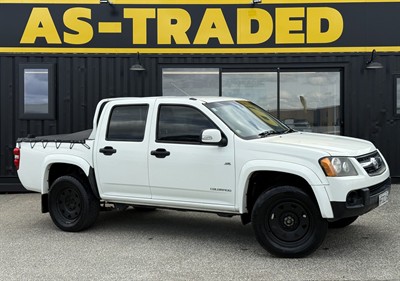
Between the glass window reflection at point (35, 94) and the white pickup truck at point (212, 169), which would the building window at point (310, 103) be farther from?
the glass window reflection at point (35, 94)

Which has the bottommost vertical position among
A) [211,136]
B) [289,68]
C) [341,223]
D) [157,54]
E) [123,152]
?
[341,223]

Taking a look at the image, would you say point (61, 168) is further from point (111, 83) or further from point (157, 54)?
point (157, 54)

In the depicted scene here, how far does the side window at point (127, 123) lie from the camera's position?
6343mm

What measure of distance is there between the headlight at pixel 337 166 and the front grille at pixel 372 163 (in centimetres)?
20

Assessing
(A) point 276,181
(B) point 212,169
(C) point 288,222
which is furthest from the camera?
(B) point 212,169

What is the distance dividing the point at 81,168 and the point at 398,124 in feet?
22.7

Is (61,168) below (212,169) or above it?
below

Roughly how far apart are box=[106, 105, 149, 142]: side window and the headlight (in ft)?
7.89

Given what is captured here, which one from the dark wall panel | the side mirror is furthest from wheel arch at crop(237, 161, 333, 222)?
the dark wall panel

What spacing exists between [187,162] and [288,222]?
140 centimetres

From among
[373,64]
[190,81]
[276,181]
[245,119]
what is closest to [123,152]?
[245,119]

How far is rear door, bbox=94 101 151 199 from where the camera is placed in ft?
20.3

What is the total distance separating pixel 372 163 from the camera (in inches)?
218

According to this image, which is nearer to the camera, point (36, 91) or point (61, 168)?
point (61, 168)
